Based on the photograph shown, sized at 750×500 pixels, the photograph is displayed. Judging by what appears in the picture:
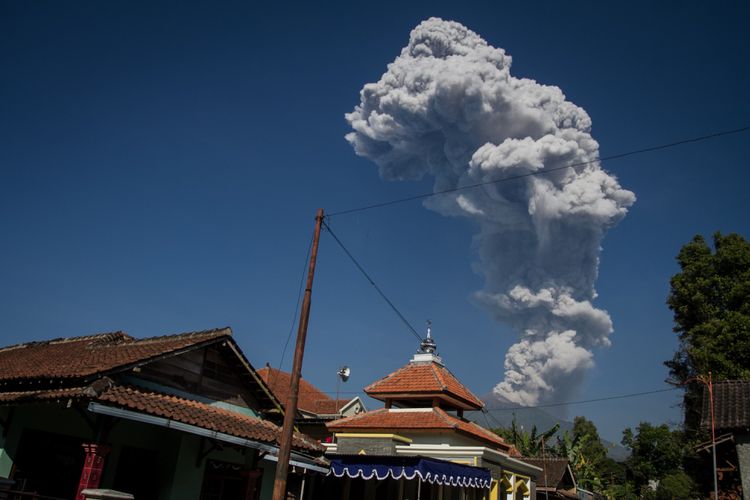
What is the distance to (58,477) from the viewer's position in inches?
512

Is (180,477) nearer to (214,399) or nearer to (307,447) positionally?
→ (214,399)

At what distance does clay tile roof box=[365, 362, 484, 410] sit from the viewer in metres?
24.1

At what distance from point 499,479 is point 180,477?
1399 centimetres

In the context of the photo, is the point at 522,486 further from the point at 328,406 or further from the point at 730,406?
the point at 328,406

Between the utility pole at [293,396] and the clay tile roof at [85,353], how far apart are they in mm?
3963

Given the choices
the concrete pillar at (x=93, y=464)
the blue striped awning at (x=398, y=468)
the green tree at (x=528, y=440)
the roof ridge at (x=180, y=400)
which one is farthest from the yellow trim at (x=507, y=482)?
the green tree at (x=528, y=440)

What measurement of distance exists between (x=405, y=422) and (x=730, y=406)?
1185 cm

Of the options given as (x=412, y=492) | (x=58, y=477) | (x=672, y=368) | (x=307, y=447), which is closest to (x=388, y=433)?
(x=412, y=492)

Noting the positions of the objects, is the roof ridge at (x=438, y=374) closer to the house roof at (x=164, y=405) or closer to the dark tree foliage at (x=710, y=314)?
the house roof at (x=164, y=405)

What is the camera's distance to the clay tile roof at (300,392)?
3359 centimetres

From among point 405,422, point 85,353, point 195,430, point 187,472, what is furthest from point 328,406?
point 195,430

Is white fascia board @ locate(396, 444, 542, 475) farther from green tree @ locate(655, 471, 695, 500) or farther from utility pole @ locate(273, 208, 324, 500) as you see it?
green tree @ locate(655, 471, 695, 500)

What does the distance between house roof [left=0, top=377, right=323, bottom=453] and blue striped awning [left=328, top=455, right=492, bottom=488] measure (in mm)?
1730

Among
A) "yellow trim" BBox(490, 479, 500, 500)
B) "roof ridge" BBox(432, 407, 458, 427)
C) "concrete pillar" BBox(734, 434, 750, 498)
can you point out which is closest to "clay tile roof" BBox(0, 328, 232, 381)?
"roof ridge" BBox(432, 407, 458, 427)
